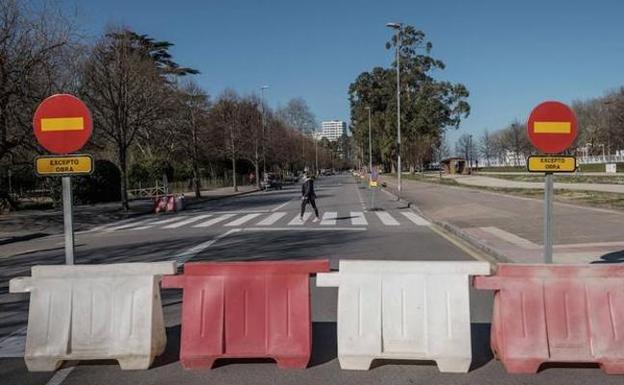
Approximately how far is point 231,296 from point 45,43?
19683mm

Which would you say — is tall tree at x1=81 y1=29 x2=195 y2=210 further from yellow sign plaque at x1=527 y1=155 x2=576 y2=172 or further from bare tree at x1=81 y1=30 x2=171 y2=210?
yellow sign plaque at x1=527 y1=155 x2=576 y2=172

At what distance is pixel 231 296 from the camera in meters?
5.32

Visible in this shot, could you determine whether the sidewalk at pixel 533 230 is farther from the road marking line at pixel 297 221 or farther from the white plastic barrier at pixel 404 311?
the white plastic barrier at pixel 404 311

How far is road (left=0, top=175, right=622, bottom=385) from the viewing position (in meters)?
4.99

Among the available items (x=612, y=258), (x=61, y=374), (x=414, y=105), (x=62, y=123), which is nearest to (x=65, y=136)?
(x=62, y=123)

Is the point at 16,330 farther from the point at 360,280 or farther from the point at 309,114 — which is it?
the point at 309,114

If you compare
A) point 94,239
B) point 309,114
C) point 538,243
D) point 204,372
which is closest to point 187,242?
point 94,239

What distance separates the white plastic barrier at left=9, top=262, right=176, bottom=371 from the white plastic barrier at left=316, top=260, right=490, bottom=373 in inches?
61.1

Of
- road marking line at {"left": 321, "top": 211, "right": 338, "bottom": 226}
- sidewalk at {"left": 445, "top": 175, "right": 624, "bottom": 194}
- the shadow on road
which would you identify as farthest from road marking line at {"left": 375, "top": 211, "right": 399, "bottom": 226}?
sidewalk at {"left": 445, "top": 175, "right": 624, "bottom": 194}

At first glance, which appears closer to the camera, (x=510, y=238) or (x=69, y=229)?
(x=69, y=229)

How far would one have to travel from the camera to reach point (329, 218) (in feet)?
70.7

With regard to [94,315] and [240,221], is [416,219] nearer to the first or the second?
[240,221]

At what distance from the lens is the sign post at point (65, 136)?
6383 millimetres

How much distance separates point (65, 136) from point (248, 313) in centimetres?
284
